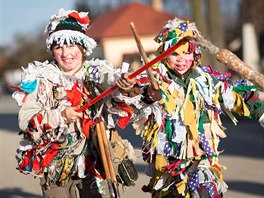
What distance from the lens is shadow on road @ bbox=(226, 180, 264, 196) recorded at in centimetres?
795

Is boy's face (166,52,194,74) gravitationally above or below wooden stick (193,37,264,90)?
above

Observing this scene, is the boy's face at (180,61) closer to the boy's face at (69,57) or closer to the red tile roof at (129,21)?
the boy's face at (69,57)

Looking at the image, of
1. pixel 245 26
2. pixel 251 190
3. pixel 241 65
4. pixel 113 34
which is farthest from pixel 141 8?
pixel 241 65

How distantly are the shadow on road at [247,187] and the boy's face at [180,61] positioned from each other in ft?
9.69

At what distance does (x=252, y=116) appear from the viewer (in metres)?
5.40

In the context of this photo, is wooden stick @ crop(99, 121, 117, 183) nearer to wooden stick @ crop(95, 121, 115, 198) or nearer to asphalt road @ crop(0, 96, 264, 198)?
wooden stick @ crop(95, 121, 115, 198)

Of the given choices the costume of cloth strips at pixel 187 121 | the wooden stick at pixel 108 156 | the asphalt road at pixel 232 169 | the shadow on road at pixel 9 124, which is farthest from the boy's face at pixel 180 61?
the shadow on road at pixel 9 124

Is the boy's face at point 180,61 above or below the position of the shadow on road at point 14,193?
above

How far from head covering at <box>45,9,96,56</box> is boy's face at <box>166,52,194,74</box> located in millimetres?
576

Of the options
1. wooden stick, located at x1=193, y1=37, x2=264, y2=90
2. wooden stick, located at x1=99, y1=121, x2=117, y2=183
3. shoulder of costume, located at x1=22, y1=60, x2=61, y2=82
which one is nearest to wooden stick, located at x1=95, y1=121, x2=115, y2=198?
wooden stick, located at x1=99, y1=121, x2=117, y2=183

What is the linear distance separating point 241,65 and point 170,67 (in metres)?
1.32

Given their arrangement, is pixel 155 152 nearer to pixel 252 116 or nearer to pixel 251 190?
pixel 252 116

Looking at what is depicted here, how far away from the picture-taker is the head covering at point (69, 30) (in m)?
5.07

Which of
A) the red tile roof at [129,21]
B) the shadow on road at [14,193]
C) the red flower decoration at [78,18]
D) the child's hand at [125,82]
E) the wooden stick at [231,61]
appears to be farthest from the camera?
the red tile roof at [129,21]
